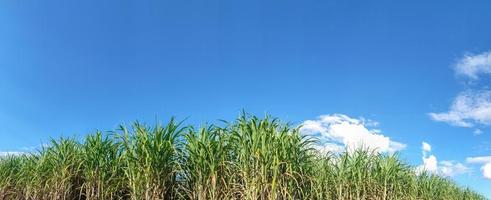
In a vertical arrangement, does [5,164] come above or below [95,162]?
above

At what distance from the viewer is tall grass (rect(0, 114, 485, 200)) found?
21.8ft

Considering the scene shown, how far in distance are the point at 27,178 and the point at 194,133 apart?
3.68 metres

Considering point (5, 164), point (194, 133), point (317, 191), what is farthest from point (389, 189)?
point (5, 164)

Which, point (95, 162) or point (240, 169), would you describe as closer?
point (240, 169)

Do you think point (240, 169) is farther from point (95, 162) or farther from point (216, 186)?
point (95, 162)

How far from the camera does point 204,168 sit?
22.7ft

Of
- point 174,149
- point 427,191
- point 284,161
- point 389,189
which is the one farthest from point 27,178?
point 427,191

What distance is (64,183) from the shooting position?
7992 mm

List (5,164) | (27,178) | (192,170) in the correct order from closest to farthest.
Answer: (192,170), (27,178), (5,164)

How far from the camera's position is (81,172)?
823 cm

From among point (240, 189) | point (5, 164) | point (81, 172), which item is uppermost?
point (5, 164)

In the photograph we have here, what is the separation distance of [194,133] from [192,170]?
1.88 ft

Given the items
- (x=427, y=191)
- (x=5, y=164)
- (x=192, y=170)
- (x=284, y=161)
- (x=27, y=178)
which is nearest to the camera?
(x=284, y=161)

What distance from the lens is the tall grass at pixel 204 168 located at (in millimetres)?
6648
